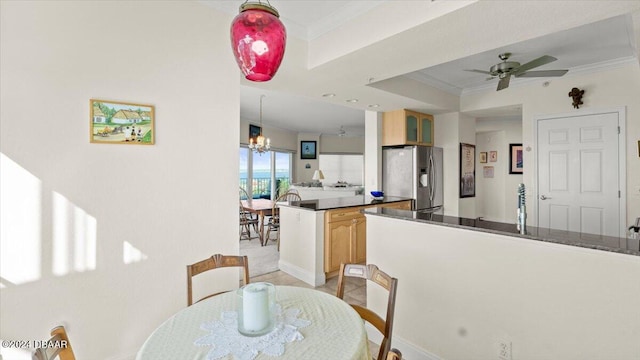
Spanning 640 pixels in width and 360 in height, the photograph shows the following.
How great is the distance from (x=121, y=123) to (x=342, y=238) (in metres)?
2.53

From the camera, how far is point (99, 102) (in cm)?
187

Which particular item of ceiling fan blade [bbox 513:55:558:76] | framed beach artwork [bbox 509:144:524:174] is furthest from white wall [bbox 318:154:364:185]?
ceiling fan blade [bbox 513:55:558:76]

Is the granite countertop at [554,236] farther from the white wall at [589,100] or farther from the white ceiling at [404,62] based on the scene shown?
the white wall at [589,100]

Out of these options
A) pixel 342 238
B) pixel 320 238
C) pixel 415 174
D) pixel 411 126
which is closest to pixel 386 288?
pixel 320 238

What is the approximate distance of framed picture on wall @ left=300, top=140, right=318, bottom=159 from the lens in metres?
9.56

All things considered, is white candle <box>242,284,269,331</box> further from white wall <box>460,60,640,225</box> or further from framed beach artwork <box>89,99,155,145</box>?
white wall <box>460,60,640,225</box>

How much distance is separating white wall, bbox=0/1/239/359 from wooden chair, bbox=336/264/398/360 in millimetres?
1196

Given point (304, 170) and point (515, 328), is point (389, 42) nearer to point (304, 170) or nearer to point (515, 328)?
point (515, 328)

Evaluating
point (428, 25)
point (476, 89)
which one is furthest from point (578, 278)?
point (476, 89)

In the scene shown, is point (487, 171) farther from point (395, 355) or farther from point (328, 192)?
point (395, 355)

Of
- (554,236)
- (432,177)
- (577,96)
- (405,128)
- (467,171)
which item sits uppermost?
(577,96)

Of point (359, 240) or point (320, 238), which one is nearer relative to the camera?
point (320, 238)

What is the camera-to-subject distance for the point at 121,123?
6.39 ft

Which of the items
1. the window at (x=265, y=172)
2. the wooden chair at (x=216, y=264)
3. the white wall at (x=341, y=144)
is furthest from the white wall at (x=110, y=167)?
the white wall at (x=341, y=144)
